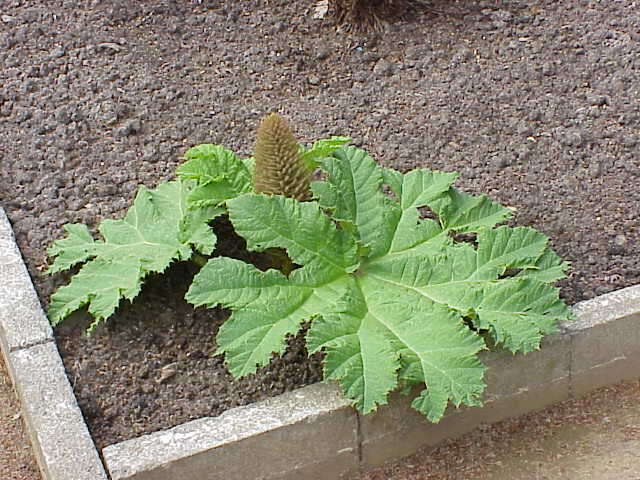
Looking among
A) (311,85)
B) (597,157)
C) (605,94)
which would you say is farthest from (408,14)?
(597,157)

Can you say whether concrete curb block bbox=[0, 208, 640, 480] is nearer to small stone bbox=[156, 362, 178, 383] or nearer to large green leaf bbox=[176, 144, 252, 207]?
small stone bbox=[156, 362, 178, 383]

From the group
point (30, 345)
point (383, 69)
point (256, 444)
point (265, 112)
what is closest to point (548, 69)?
point (383, 69)

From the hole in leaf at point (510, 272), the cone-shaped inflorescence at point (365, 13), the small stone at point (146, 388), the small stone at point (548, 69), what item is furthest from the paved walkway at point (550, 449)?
the cone-shaped inflorescence at point (365, 13)

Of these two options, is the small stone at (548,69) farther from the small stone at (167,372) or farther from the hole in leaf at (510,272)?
the small stone at (167,372)

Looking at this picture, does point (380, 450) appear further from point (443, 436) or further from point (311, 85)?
point (311, 85)

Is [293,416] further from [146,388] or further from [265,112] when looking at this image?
[265,112]

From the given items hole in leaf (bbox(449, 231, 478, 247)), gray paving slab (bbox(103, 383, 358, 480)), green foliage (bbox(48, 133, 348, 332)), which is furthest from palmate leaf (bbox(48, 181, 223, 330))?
hole in leaf (bbox(449, 231, 478, 247))
